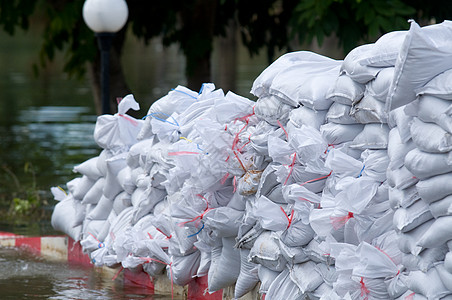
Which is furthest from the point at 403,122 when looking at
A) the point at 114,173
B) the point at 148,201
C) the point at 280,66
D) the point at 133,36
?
the point at 133,36

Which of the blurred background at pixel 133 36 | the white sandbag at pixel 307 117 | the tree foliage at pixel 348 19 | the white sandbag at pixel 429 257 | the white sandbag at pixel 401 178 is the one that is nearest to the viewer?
the white sandbag at pixel 429 257

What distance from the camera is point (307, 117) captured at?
14.7 feet

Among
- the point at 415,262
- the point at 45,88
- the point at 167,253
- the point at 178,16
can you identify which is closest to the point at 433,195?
the point at 415,262

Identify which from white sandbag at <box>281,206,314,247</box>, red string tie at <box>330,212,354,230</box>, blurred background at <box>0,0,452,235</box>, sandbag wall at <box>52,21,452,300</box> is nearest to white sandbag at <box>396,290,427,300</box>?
sandbag wall at <box>52,21,452,300</box>

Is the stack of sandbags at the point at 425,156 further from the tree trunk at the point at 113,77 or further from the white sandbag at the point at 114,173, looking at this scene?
the tree trunk at the point at 113,77

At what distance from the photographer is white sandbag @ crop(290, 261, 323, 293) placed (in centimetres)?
438

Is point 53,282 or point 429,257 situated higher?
point 429,257

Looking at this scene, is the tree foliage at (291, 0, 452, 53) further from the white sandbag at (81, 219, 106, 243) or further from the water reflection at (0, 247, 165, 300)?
the water reflection at (0, 247, 165, 300)

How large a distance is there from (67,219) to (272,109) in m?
3.12

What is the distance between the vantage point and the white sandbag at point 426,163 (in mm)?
3408

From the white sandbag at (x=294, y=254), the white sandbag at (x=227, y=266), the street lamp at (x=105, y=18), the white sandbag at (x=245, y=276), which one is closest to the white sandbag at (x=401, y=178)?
the white sandbag at (x=294, y=254)

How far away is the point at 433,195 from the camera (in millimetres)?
3455

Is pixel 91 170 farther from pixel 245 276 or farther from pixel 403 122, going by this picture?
pixel 403 122

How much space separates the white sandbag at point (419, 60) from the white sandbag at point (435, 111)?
0.18 ft
